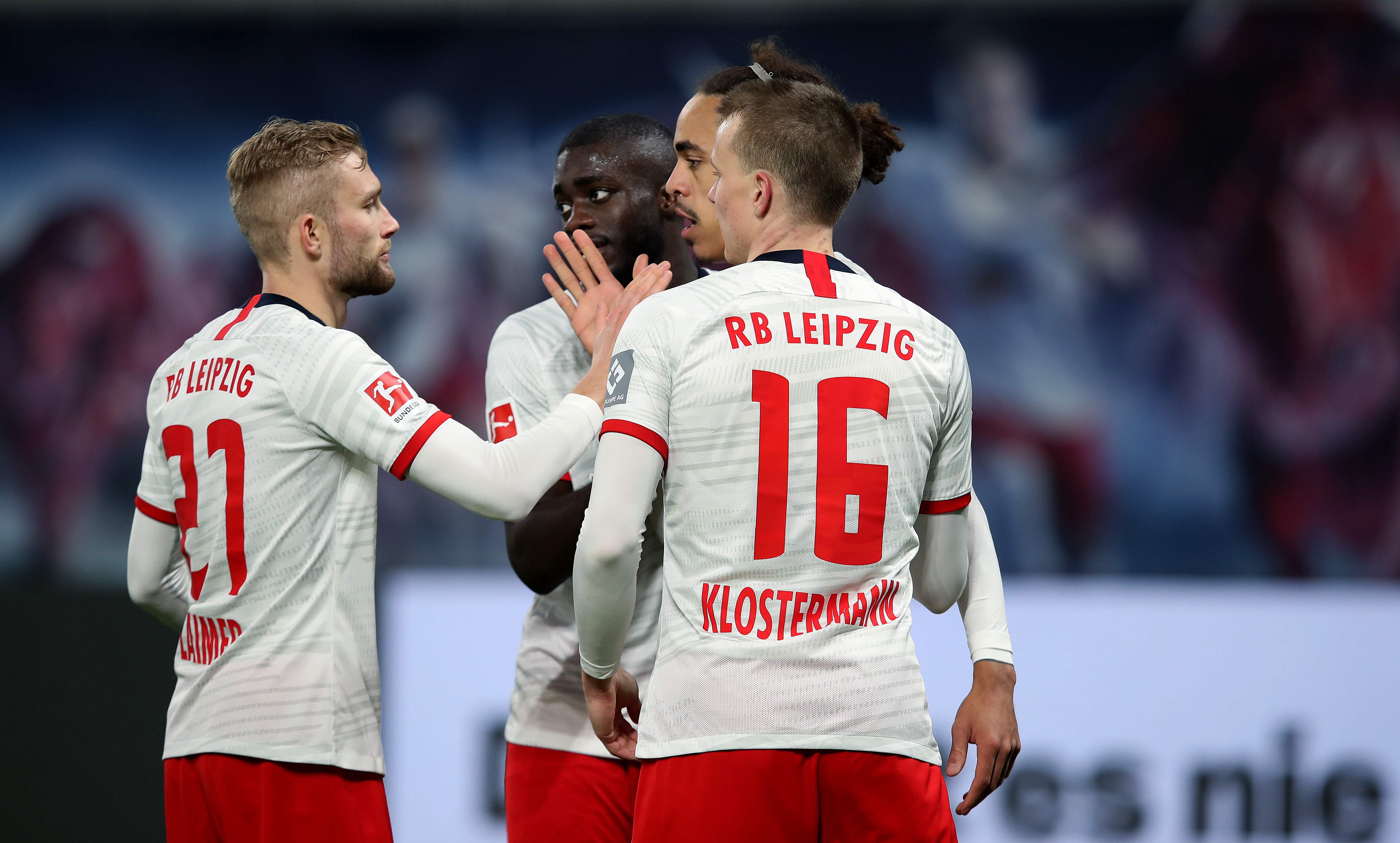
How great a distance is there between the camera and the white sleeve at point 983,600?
81.8 inches

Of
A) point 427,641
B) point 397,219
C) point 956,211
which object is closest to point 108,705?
Answer: point 427,641

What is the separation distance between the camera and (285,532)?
2.04 m

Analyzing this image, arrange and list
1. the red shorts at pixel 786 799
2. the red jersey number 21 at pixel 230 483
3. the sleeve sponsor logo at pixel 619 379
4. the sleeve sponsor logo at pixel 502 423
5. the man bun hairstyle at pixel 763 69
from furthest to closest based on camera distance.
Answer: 1. the sleeve sponsor logo at pixel 502 423
2. the man bun hairstyle at pixel 763 69
3. the red jersey number 21 at pixel 230 483
4. the sleeve sponsor logo at pixel 619 379
5. the red shorts at pixel 786 799

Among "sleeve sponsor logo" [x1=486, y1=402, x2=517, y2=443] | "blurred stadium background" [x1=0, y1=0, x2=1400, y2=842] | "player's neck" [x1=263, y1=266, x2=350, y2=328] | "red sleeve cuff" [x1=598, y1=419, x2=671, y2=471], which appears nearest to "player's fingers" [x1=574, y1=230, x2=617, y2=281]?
"sleeve sponsor logo" [x1=486, y1=402, x2=517, y2=443]

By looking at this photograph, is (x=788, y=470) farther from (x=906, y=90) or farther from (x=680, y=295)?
(x=906, y=90)

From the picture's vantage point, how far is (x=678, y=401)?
5.94 feet

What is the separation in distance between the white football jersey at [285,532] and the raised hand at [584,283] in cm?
37

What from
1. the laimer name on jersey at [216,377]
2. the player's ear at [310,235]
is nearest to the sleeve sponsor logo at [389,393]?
the laimer name on jersey at [216,377]

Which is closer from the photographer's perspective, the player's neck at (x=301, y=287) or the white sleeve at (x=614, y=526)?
the white sleeve at (x=614, y=526)

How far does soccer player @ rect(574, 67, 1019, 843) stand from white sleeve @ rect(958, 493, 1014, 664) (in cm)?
27

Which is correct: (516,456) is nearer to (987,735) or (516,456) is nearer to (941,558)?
(941,558)

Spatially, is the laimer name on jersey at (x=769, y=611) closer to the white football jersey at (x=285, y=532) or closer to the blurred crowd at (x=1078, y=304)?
the white football jersey at (x=285, y=532)

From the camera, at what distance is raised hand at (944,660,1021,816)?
1936 mm

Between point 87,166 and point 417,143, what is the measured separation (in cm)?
163
